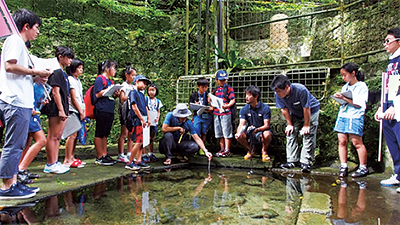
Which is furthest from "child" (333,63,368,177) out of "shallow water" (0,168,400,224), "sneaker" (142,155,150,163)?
"sneaker" (142,155,150,163)

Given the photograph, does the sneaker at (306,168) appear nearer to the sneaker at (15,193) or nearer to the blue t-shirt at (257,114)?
the blue t-shirt at (257,114)

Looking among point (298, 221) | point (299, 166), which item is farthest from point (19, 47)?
point (299, 166)

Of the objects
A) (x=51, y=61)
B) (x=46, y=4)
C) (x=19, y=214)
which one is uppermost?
(x=46, y=4)

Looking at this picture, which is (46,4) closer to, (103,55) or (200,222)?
(103,55)

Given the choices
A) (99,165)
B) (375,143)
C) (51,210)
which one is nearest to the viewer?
(51,210)

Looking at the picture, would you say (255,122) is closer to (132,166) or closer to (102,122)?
(132,166)

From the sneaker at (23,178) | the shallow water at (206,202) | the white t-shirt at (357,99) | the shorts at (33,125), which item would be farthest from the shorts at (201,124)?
the sneaker at (23,178)

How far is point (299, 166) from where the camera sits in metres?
5.48

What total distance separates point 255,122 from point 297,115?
82 cm

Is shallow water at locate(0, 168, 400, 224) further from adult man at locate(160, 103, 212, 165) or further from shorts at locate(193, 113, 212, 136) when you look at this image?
shorts at locate(193, 113, 212, 136)

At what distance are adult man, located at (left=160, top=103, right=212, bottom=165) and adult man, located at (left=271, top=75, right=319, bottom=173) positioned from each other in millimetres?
1660

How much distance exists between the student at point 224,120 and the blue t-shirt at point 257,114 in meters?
0.40

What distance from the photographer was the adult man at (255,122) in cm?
566

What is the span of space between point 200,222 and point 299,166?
3257 millimetres
